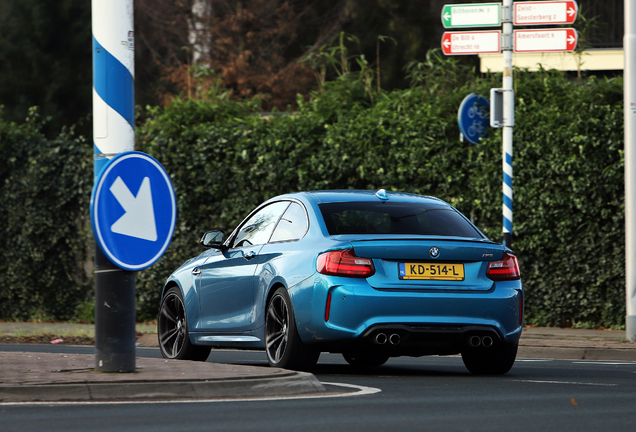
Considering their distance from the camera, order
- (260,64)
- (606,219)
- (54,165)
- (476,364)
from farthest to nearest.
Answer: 1. (260,64)
2. (54,165)
3. (606,219)
4. (476,364)

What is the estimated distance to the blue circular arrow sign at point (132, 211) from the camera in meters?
6.89

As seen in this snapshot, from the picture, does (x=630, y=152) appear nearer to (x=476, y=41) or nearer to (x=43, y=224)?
(x=476, y=41)

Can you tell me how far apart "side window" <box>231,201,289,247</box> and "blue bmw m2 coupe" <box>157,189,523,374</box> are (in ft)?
0.06

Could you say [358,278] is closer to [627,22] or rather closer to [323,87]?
[627,22]

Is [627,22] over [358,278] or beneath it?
over

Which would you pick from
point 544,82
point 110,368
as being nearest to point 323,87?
point 544,82

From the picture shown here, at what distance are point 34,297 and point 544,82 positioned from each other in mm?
8490

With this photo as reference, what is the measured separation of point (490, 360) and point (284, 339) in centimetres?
180

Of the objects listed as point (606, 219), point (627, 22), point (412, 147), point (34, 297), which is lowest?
point (34, 297)

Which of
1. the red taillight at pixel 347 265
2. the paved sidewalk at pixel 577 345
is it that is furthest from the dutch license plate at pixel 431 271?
the paved sidewalk at pixel 577 345

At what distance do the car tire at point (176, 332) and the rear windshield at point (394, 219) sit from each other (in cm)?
214

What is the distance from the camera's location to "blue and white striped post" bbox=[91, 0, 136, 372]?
713cm

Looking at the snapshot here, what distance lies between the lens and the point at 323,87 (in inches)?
628

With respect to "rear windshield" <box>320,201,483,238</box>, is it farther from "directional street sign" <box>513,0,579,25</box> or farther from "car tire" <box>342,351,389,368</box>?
"directional street sign" <box>513,0,579,25</box>
